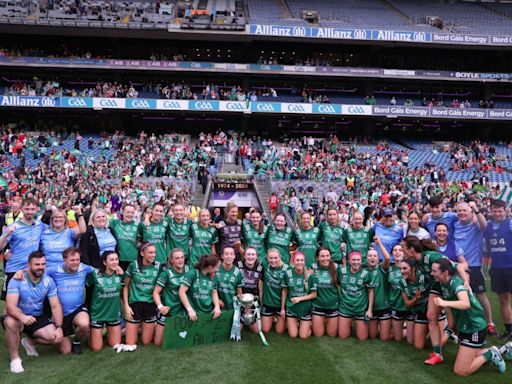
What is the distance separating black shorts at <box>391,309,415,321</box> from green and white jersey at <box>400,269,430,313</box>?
0.31 feet

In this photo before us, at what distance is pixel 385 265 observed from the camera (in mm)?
6902

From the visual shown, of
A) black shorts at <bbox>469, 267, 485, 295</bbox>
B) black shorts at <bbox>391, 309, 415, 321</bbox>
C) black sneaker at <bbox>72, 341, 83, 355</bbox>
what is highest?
black shorts at <bbox>469, 267, 485, 295</bbox>

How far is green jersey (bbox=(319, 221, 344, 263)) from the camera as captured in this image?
26.0 ft

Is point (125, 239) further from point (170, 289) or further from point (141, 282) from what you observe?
point (170, 289)

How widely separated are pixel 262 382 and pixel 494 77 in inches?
1238

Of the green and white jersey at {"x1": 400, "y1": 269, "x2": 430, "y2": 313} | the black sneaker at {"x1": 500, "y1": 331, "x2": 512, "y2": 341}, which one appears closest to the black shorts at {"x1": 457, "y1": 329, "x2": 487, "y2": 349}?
the green and white jersey at {"x1": 400, "y1": 269, "x2": 430, "y2": 313}

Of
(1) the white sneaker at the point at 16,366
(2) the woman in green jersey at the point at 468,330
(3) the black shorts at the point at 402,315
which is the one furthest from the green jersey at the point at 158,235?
(2) the woman in green jersey at the point at 468,330

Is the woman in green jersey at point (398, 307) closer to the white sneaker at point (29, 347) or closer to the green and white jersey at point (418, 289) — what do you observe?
the green and white jersey at point (418, 289)

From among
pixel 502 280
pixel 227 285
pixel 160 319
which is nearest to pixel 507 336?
pixel 502 280

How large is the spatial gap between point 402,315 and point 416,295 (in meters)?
0.50

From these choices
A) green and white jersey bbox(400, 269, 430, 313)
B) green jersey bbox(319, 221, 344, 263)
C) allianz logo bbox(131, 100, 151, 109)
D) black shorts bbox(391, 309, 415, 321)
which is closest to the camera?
green and white jersey bbox(400, 269, 430, 313)

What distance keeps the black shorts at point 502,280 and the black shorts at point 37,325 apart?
6465mm

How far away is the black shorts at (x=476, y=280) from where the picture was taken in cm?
680

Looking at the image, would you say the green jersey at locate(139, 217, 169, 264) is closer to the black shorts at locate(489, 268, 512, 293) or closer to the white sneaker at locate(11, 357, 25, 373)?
the white sneaker at locate(11, 357, 25, 373)
